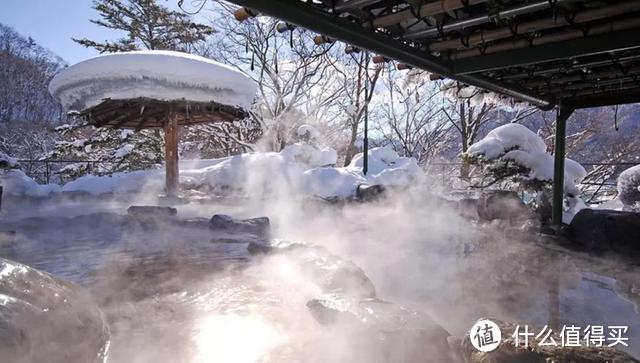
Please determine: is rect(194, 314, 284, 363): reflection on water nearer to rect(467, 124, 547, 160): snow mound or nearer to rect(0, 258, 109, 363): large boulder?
rect(0, 258, 109, 363): large boulder

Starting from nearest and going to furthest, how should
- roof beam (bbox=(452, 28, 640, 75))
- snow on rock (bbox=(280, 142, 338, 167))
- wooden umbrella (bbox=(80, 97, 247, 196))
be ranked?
roof beam (bbox=(452, 28, 640, 75))
wooden umbrella (bbox=(80, 97, 247, 196))
snow on rock (bbox=(280, 142, 338, 167))

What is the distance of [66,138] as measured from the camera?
20.1m

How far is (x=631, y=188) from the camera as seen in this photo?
7.45 meters

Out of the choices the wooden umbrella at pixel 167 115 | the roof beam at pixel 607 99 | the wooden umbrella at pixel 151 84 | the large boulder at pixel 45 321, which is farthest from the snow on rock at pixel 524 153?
the large boulder at pixel 45 321

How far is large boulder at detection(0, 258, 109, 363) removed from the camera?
1379mm

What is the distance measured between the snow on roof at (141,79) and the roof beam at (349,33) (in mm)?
3983

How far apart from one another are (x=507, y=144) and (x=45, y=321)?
851 cm

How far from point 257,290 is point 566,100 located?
6060mm

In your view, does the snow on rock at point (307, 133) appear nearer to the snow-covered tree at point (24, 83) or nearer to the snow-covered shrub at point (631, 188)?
the snow-covered shrub at point (631, 188)

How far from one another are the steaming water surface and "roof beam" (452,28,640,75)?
231 cm

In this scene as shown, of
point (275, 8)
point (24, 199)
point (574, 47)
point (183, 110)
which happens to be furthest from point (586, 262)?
point (24, 199)

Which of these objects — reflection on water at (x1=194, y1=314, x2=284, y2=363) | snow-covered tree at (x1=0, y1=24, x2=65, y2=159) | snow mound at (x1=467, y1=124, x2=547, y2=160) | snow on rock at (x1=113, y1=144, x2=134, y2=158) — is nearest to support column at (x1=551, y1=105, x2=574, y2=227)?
snow mound at (x1=467, y1=124, x2=547, y2=160)

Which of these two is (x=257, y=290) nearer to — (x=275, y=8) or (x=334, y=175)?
(x=275, y=8)

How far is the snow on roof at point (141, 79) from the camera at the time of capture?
6328 millimetres
